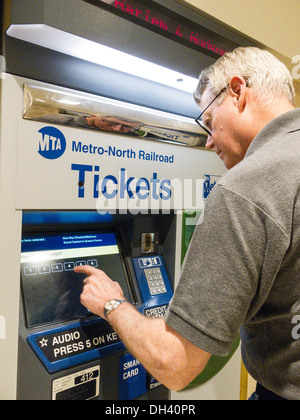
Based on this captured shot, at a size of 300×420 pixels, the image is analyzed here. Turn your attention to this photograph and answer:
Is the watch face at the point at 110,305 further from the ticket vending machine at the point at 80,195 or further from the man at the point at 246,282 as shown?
the ticket vending machine at the point at 80,195

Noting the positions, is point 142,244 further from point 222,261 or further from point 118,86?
Answer: point 222,261

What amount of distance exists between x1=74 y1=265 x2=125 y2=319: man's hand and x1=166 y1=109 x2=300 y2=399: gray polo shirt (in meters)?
0.38

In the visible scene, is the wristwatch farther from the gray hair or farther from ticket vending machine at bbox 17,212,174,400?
the gray hair

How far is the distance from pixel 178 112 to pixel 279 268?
1.02 metres

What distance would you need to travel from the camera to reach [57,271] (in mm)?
1436

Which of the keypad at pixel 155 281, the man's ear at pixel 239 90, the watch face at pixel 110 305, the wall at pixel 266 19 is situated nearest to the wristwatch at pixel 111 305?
the watch face at pixel 110 305

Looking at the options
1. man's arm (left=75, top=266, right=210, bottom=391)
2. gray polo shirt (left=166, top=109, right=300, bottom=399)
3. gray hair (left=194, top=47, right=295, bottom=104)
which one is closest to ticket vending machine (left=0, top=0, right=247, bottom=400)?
gray hair (left=194, top=47, right=295, bottom=104)

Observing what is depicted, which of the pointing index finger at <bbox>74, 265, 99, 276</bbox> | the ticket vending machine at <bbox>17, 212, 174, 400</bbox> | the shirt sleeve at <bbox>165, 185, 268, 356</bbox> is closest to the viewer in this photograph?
the shirt sleeve at <bbox>165, 185, 268, 356</bbox>

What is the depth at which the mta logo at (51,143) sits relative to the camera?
4.03 feet

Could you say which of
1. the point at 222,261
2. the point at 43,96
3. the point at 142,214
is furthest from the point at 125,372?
the point at 43,96

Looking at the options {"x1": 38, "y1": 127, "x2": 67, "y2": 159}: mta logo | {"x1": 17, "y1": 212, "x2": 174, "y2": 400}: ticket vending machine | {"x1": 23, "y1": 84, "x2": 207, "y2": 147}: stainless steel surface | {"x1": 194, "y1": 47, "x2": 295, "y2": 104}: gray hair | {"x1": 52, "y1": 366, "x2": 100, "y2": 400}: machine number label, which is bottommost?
{"x1": 52, "y1": 366, "x2": 100, "y2": 400}: machine number label

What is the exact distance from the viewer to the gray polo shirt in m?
0.89

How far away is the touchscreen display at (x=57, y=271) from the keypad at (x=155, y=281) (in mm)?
136

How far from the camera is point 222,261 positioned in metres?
0.89
